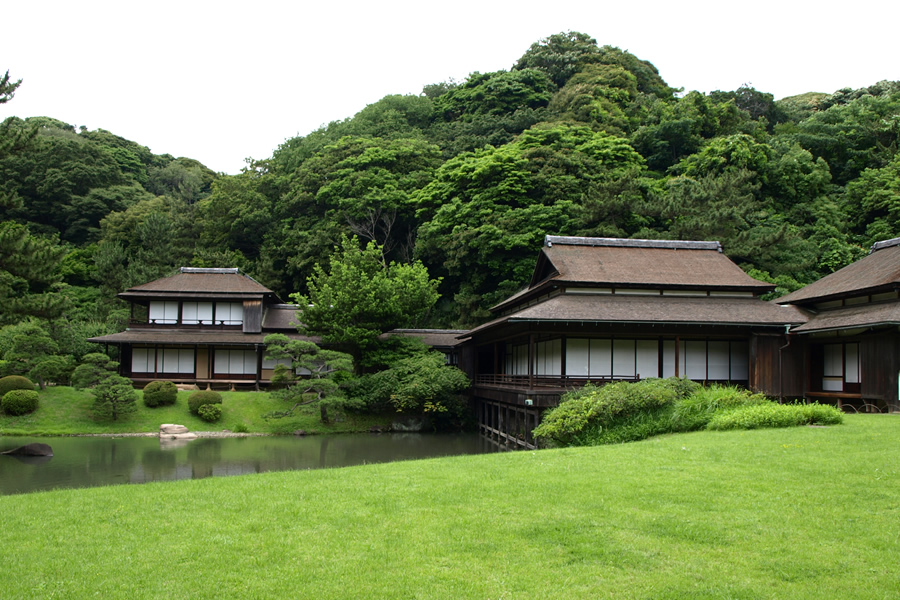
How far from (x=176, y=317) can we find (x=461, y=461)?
28.8 m

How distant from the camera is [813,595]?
578 centimetres

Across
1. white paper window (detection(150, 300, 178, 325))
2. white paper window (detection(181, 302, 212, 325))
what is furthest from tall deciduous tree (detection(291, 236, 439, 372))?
white paper window (detection(150, 300, 178, 325))

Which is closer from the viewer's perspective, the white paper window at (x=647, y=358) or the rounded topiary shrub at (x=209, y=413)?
the white paper window at (x=647, y=358)

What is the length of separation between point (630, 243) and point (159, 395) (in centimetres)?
2246

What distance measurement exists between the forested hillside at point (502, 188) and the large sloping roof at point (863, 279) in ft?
23.6

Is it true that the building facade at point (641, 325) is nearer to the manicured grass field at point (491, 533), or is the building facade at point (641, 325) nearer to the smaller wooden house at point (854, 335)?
the smaller wooden house at point (854, 335)

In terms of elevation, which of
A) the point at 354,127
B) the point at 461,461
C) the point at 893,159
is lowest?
the point at 461,461

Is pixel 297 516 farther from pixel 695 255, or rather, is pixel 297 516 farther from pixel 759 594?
pixel 695 255

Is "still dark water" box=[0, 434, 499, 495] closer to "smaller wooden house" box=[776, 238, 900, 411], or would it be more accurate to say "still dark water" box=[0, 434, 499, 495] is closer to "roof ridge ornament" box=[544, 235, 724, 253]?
"roof ridge ornament" box=[544, 235, 724, 253]

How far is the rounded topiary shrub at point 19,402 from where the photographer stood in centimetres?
2861

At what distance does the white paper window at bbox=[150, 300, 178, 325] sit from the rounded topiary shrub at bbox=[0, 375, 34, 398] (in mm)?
7953

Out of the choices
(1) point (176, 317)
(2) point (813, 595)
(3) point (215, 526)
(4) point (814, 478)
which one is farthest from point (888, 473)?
(1) point (176, 317)

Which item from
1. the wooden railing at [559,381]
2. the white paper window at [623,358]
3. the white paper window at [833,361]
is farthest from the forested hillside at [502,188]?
the wooden railing at [559,381]

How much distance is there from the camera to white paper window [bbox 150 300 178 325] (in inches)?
1468
